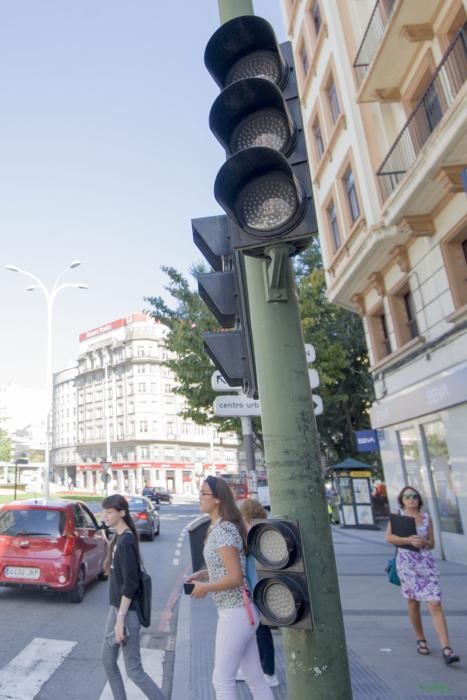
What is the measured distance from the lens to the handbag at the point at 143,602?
4039mm

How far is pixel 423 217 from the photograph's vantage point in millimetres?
10672

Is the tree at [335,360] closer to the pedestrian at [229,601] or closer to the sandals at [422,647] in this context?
the sandals at [422,647]

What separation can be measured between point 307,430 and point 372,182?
1121 cm

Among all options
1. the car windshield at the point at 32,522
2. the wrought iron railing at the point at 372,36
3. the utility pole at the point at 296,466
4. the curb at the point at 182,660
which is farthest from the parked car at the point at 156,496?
the utility pole at the point at 296,466

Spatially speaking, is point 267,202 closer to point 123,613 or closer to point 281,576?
point 281,576

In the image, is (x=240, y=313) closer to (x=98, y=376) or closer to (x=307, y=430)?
(x=307, y=430)

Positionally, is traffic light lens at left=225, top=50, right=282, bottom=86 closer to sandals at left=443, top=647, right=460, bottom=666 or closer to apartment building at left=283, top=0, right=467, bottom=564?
sandals at left=443, top=647, right=460, bottom=666

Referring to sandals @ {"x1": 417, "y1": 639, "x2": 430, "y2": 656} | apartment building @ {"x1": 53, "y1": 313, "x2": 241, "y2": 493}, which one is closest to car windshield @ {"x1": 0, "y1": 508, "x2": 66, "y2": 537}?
sandals @ {"x1": 417, "y1": 639, "x2": 430, "y2": 656}

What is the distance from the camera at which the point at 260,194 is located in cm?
211

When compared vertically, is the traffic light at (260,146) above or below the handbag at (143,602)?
above

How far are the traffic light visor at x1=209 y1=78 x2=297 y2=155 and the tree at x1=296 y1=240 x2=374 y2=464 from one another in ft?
45.3

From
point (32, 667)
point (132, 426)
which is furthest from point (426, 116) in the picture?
point (132, 426)

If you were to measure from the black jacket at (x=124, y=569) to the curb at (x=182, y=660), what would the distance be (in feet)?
3.73

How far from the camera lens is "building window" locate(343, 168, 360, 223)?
13812 millimetres
